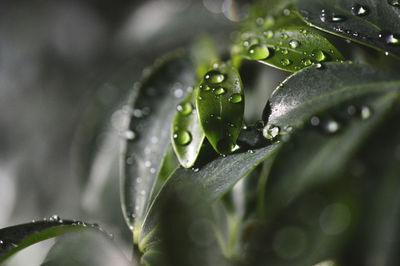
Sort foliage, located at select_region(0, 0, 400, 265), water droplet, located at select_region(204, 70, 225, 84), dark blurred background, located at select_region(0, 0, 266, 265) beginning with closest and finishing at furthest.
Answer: foliage, located at select_region(0, 0, 400, 265)
water droplet, located at select_region(204, 70, 225, 84)
dark blurred background, located at select_region(0, 0, 266, 265)

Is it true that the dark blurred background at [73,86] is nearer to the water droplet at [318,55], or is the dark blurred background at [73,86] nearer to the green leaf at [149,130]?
the green leaf at [149,130]

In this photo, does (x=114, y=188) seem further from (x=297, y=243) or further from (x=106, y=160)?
(x=297, y=243)

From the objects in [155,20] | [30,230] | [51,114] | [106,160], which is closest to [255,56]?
[30,230]

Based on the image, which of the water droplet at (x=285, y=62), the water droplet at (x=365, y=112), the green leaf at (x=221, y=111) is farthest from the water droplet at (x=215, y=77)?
the water droplet at (x=365, y=112)

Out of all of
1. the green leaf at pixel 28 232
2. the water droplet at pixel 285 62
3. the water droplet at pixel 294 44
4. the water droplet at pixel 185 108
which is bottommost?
the green leaf at pixel 28 232

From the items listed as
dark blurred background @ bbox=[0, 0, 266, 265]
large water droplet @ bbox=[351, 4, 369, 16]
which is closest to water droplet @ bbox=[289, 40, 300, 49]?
large water droplet @ bbox=[351, 4, 369, 16]

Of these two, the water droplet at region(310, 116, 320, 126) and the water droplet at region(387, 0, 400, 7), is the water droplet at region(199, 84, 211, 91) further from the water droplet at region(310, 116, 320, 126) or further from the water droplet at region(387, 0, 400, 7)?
the water droplet at region(387, 0, 400, 7)

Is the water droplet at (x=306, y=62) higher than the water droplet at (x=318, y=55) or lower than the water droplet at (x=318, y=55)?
lower

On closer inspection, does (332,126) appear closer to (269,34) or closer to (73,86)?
(269,34)
